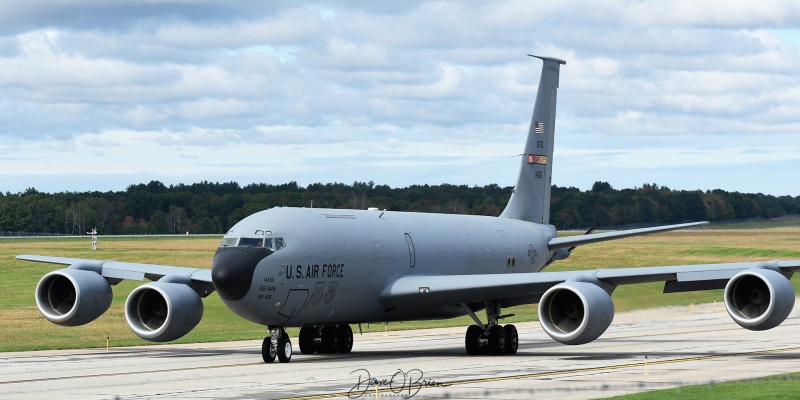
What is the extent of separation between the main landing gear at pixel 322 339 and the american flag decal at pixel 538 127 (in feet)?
46.9

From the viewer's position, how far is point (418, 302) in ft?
120

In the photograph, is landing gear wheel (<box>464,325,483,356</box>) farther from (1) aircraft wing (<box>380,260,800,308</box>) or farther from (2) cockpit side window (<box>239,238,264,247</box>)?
(2) cockpit side window (<box>239,238,264,247</box>)

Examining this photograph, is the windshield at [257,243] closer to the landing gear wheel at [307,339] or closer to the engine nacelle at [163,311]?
the engine nacelle at [163,311]

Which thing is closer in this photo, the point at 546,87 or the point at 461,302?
the point at 461,302

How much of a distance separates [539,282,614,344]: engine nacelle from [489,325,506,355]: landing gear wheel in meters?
4.12

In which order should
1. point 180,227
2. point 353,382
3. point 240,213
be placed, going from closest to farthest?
point 353,382 < point 240,213 < point 180,227

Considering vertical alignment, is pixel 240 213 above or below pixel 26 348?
above

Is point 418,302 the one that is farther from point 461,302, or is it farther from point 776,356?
point 776,356

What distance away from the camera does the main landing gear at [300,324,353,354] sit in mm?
37000

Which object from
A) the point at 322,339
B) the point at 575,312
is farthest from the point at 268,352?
the point at 575,312

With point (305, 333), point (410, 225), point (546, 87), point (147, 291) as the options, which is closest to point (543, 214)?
point (546, 87)

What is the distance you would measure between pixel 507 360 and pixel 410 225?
613cm

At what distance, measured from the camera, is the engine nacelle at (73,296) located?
1428 inches

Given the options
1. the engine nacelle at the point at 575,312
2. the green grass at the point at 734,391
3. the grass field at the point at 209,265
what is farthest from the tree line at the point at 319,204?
the green grass at the point at 734,391
